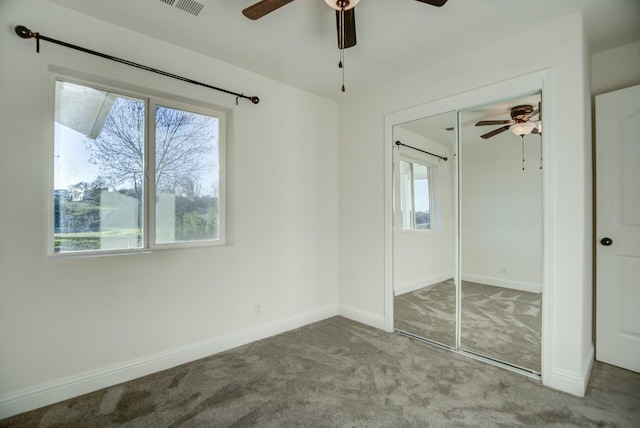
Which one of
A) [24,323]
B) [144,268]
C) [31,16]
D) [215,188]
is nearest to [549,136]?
[215,188]

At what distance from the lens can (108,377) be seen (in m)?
2.13

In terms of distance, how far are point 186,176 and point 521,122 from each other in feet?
9.34

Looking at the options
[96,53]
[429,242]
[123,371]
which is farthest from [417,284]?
[96,53]

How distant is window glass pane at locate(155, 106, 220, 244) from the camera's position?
2523mm

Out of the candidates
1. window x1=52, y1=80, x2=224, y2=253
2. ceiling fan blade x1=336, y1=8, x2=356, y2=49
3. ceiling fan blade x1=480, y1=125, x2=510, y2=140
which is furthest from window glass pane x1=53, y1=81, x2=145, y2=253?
ceiling fan blade x1=480, y1=125, x2=510, y2=140

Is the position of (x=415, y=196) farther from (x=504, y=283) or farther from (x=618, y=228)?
(x=618, y=228)

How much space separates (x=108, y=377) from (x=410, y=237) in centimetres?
284

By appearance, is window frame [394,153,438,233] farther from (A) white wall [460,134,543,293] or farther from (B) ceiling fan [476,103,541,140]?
(B) ceiling fan [476,103,541,140]

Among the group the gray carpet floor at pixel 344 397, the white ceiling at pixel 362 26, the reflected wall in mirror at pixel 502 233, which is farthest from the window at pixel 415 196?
the gray carpet floor at pixel 344 397

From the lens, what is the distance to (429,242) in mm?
3021

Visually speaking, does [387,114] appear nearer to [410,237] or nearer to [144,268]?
[410,237]

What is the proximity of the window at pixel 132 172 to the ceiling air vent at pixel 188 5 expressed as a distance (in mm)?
798

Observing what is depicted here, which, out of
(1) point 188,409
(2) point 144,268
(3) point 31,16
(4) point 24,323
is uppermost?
(3) point 31,16

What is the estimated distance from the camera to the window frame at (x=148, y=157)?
204cm
